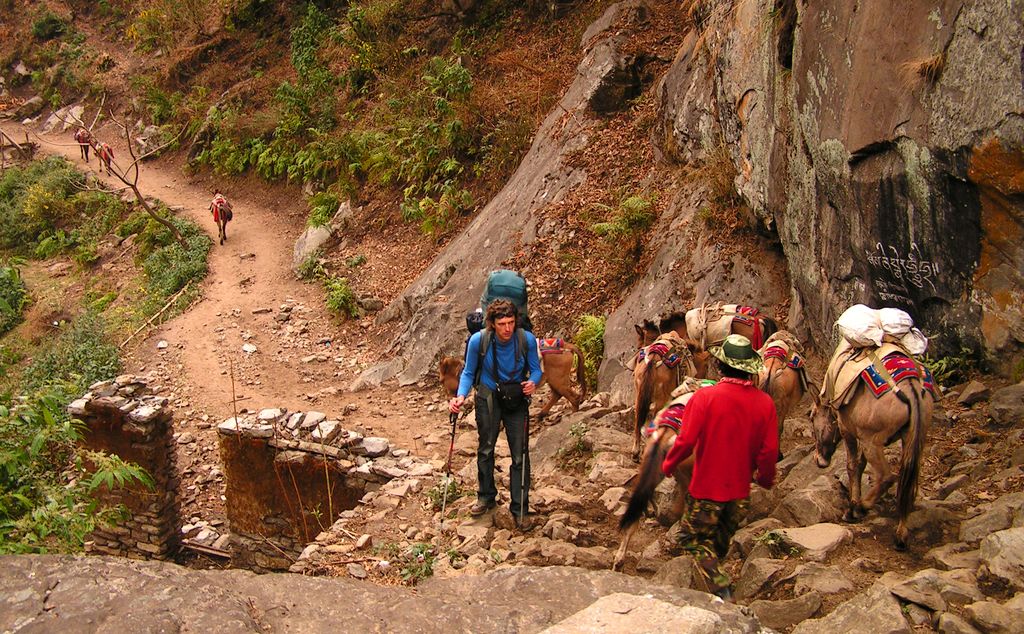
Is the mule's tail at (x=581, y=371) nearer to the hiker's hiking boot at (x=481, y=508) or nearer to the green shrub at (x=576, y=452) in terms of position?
the green shrub at (x=576, y=452)

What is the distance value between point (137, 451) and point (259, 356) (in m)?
4.89

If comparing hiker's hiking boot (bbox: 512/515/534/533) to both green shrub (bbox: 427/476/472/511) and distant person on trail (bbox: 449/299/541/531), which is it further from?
green shrub (bbox: 427/476/472/511)

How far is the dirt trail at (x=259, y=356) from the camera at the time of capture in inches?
478

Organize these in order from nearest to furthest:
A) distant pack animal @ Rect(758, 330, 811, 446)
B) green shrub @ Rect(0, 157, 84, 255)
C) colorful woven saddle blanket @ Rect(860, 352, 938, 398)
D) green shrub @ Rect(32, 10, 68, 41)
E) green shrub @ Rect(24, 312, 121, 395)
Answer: colorful woven saddle blanket @ Rect(860, 352, 938, 398) → distant pack animal @ Rect(758, 330, 811, 446) → green shrub @ Rect(24, 312, 121, 395) → green shrub @ Rect(0, 157, 84, 255) → green shrub @ Rect(32, 10, 68, 41)

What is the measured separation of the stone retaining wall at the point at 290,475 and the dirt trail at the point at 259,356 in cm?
116

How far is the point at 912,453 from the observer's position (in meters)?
5.37

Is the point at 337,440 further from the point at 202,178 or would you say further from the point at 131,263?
the point at 202,178

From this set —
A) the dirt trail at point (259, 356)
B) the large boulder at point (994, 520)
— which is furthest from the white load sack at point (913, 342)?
the dirt trail at point (259, 356)

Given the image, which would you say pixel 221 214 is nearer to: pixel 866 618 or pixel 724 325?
pixel 724 325

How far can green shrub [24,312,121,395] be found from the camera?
15742mm

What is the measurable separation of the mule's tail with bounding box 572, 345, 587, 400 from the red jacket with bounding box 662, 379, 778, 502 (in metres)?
5.12

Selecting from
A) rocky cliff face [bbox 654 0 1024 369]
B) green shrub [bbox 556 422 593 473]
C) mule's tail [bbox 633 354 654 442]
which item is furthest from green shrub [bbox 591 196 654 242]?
mule's tail [bbox 633 354 654 442]

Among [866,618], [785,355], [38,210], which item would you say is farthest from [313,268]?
[866,618]

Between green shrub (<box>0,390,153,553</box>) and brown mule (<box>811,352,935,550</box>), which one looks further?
brown mule (<box>811,352,935,550</box>)
